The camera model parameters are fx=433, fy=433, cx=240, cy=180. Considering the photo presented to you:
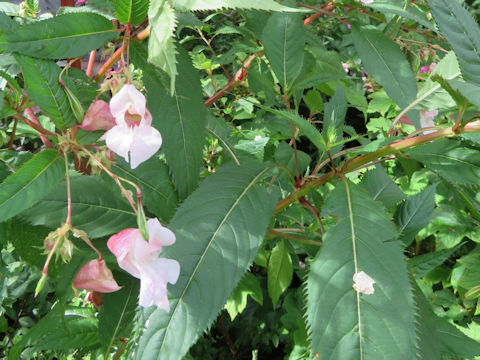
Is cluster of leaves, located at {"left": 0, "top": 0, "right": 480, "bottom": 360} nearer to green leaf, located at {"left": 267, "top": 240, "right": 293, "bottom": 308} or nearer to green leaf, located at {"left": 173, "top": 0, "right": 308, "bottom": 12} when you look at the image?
green leaf, located at {"left": 173, "top": 0, "right": 308, "bottom": 12}

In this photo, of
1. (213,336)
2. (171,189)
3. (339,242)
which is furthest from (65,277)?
(213,336)

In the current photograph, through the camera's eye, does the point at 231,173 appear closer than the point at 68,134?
No

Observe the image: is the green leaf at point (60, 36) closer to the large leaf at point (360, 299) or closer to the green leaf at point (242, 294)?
the large leaf at point (360, 299)

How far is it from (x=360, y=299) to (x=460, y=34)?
31cm

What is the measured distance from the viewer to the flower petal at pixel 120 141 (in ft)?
1.49

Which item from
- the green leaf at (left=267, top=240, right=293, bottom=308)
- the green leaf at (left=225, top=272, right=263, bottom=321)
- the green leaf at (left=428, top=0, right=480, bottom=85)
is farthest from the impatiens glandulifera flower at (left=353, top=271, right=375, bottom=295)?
the green leaf at (left=225, top=272, right=263, bottom=321)

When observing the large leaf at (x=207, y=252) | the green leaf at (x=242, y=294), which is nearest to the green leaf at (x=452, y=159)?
the large leaf at (x=207, y=252)

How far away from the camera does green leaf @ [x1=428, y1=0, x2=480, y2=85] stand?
0.47 m

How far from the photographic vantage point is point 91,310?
1.10 meters

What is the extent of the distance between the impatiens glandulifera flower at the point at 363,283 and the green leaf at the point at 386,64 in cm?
28

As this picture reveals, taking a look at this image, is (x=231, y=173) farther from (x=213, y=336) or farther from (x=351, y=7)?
(x=213, y=336)

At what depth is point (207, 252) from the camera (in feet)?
1.68

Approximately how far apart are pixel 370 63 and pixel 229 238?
365 mm

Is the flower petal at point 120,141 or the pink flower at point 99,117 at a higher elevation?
the flower petal at point 120,141
